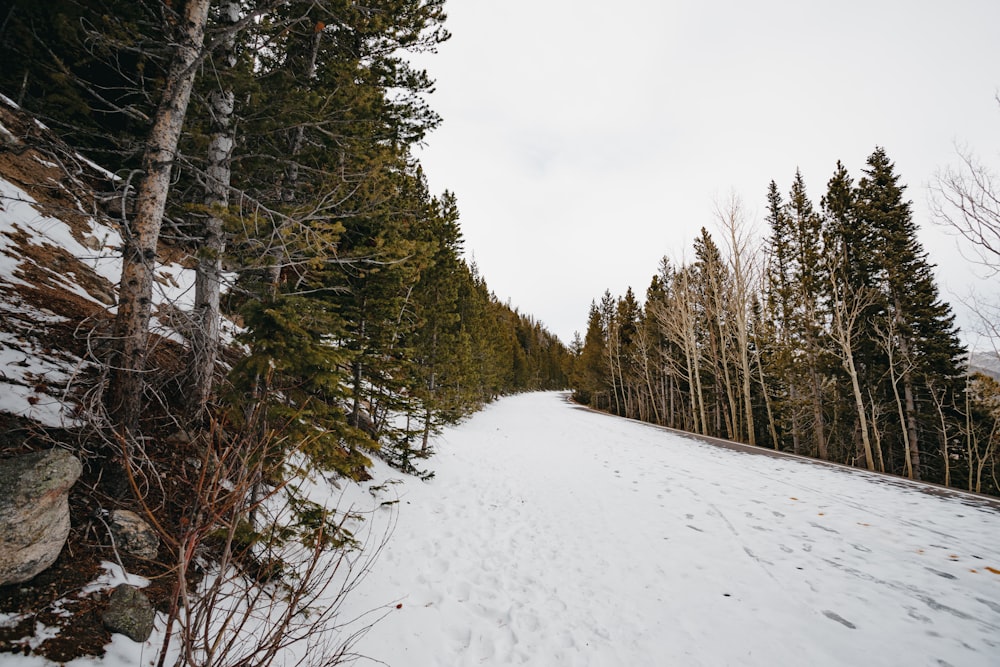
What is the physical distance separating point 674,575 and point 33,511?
233 inches

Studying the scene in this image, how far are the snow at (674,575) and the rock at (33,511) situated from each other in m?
0.50

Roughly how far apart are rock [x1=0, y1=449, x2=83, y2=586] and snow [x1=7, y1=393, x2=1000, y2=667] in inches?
19.7

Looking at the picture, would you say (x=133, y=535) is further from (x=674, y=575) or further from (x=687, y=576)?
(x=687, y=576)

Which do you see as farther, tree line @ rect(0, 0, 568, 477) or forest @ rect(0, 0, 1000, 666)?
tree line @ rect(0, 0, 568, 477)

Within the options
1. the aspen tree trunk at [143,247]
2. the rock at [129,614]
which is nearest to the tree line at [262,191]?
the aspen tree trunk at [143,247]

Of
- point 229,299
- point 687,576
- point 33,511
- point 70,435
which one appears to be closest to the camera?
point 33,511

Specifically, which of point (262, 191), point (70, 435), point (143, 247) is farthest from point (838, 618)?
point (262, 191)

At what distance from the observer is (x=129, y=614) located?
2506 millimetres

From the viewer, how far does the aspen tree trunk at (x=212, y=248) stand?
4.11 metres

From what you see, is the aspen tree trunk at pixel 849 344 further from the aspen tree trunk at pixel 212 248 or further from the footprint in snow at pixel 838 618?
the aspen tree trunk at pixel 212 248

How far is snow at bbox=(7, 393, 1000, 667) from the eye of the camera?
3.26 metres

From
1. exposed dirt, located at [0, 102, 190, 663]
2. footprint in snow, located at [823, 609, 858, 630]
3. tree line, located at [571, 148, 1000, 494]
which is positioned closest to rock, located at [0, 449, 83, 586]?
exposed dirt, located at [0, 102, 190, 663]

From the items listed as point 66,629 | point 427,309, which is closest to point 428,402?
point 427,309

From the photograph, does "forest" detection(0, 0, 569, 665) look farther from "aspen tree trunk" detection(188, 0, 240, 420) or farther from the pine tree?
the pine tree
